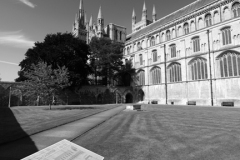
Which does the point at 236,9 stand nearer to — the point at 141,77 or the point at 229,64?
the point at 229,64

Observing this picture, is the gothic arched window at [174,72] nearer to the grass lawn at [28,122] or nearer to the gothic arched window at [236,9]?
the gothic arched window at [236,9]

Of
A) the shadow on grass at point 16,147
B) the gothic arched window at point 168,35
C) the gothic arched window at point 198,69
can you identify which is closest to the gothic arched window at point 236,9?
the gothic arched window at point 198,69

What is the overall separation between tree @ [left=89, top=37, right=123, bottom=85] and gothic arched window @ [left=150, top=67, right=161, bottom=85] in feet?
32.3

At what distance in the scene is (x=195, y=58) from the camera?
34688 mm

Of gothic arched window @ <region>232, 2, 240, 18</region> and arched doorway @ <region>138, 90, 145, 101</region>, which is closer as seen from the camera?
gothic arched window @ <region>232, 2, 240, 18</region>

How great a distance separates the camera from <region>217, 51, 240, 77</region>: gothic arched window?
2850 cm

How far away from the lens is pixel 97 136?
7.16 metres

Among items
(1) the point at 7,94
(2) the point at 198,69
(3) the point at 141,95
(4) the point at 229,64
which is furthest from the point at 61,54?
(4) the point at 229,64

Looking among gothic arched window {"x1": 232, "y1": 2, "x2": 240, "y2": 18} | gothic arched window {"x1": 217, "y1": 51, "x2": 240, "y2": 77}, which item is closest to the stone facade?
gothic arched window {"x1": 217, "y1": 51, "x2": 240, "y2": 77}

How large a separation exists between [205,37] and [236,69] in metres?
9.04

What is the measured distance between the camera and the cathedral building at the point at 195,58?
96.4ft

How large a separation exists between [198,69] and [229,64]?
19.1 feet

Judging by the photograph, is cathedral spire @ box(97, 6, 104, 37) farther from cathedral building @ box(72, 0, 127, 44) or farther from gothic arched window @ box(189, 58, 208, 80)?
gothic arched window @ box(189, 58, 208, 80)

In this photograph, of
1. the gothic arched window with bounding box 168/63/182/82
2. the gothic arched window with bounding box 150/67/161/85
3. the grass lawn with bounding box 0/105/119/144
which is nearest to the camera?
the grass lawn with bounding box 0/105/119/144
